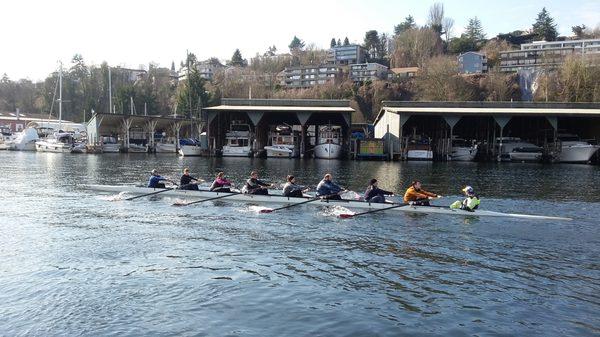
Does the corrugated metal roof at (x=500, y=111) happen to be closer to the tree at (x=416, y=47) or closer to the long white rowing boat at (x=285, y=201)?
the long white rowing boat at (x=285, y=201)

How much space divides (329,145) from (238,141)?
15.8 metres

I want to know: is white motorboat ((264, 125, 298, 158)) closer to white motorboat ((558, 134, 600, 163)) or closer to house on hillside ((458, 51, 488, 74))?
white motorboat ((558, 134, 600, 163))

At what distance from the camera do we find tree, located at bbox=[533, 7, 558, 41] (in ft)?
587

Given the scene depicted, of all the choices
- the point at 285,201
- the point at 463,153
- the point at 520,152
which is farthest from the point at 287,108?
the point at 285,201

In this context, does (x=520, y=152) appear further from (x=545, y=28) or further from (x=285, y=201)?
(x=545, y=28)

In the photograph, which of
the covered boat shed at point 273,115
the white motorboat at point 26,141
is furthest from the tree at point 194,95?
the covered boat shed at point 273,115

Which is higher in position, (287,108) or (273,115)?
(287,108)

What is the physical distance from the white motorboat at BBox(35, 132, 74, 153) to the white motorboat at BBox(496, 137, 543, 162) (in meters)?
71.5

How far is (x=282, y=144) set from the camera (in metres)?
80.4

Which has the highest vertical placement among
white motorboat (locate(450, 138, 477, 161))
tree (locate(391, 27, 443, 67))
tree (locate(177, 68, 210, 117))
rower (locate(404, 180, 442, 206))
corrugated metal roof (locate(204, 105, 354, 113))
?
tree (locate(391, 27, 443, 67))

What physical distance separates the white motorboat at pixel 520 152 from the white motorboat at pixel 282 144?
1209 inches

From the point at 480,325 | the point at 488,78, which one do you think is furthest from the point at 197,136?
the point at 480,325

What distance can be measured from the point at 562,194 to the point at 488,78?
320 ft

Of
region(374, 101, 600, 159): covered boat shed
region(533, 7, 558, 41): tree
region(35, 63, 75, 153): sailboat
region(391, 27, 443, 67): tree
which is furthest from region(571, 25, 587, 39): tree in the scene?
region(35, 63, 75, 153): sailboat
